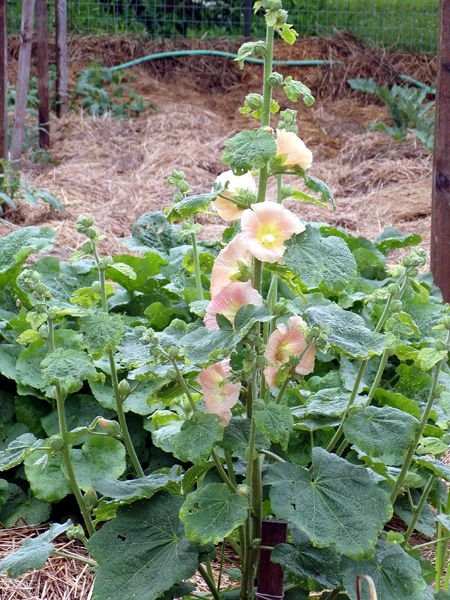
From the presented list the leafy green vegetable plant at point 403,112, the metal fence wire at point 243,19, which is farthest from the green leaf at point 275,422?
the metal fence wire at point 243,19

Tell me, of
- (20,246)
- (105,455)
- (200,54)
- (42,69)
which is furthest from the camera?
(200,54)

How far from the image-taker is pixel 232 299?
4.59ft

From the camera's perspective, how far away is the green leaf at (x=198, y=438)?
1345mm

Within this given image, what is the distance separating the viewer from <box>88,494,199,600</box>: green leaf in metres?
1.40

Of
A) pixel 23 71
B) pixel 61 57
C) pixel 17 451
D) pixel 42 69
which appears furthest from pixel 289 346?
pixel 61 57

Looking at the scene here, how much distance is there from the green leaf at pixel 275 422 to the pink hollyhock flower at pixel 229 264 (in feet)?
0.64

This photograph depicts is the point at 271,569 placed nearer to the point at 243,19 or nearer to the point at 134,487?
the point at 134,487

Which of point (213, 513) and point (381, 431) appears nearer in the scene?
point (213, 513)

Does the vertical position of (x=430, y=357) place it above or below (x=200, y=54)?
above

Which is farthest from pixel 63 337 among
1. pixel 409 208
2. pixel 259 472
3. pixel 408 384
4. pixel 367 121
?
pixel 367 121

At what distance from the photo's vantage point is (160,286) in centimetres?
296

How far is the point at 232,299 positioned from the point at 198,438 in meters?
0.21

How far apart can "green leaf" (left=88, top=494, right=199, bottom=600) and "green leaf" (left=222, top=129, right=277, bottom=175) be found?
0.56m

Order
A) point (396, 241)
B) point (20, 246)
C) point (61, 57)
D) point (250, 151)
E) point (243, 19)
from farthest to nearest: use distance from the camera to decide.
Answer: point (243, 19)
point (61, 57)
point (396, 241)
point (20, 246)
point (250, 151)
